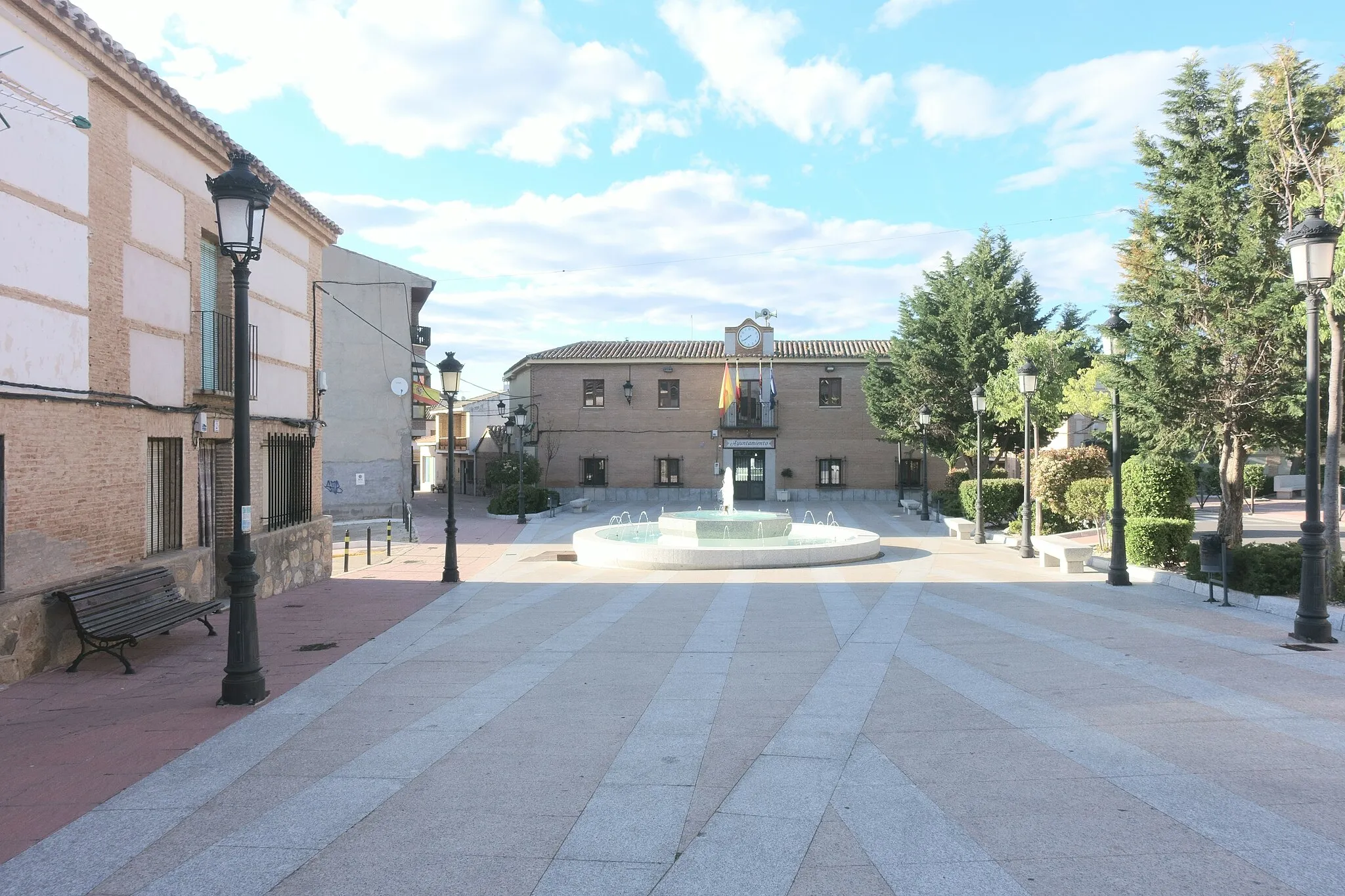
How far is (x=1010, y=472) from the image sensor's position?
32.5 metres

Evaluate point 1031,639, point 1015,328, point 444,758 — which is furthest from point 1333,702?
point 1015,328

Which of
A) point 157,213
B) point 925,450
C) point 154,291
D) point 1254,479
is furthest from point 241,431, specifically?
point 1254,479

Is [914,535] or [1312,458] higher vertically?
[1312,458]

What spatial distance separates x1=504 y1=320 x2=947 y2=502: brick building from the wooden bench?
28069 mm

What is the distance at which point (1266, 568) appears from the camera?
10.5 metres

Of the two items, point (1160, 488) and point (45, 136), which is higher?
point (45, 136)

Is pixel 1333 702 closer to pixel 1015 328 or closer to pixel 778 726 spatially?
pixel 778 726

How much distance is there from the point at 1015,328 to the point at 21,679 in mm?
26158

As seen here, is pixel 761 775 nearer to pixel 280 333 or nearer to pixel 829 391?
pixel 280 333

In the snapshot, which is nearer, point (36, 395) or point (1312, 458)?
point (36, 395)

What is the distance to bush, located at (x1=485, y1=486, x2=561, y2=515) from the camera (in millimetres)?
29062

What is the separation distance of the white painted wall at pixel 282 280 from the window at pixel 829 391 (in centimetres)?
2623

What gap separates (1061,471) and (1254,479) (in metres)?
8.56

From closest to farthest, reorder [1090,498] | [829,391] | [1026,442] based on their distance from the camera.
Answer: [1026,442]
[1090,498]
[829,391]
